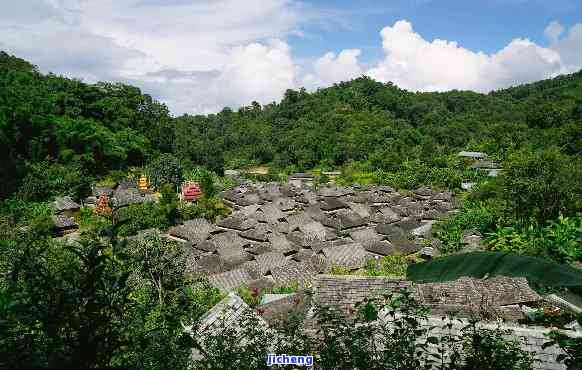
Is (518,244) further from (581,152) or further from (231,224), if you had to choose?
(581,152)

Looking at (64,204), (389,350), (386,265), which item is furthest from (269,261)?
(64,204)

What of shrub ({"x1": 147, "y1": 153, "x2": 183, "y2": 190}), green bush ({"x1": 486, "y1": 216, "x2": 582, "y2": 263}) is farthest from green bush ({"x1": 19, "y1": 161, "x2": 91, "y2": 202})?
green bush ({"x1": 486, "y1": 216, "x2": 582, "y2": 263})

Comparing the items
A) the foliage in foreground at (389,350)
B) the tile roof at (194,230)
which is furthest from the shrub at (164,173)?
the foliage in foreground at (389,350)

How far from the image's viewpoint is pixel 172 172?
3888 cm

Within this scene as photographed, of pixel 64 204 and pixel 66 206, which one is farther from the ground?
pixel 64 204

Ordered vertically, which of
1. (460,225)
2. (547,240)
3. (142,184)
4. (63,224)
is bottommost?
(63,224)

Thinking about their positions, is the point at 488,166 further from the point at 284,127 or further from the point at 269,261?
the point at 284,127

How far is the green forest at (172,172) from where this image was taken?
284 centimetres

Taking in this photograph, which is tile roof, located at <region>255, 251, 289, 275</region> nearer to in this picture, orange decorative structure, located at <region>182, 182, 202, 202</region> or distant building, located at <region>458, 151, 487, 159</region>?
orange decorative structure, located at <region>182, 182, 202, 202</region>

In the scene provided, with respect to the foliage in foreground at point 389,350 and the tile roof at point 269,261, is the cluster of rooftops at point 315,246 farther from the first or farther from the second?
the foliage in foreground at point 389,350

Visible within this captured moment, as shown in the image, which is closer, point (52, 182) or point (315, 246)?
point (315, 246)

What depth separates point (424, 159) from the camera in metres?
52.9

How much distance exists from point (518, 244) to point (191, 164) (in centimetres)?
3794

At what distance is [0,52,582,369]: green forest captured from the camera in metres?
2.84
